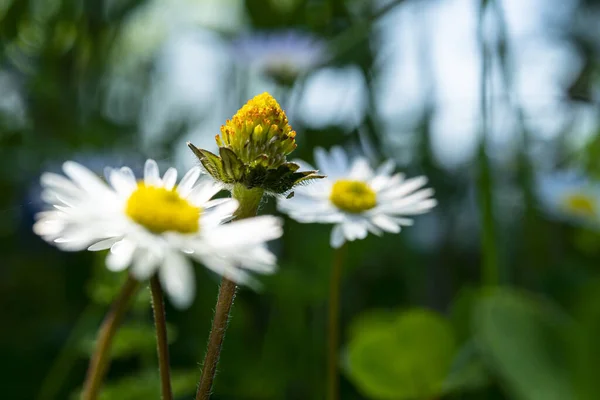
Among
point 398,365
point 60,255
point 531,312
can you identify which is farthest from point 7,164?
point 531,312

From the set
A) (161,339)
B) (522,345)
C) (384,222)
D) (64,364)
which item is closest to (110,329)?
(161,339)

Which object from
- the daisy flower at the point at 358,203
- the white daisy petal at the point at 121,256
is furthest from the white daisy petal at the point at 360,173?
the white daisy petal at the point at 121,256

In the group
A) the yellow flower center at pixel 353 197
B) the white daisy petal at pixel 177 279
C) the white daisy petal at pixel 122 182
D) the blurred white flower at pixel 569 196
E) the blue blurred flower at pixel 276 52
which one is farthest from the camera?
the blue blurred flower at pixel 276 52

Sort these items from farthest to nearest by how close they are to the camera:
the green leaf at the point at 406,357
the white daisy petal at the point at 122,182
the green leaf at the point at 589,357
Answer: the green leaf at the point at 406,357 → the green leaf at the point at 589,357 → the white daisy petal at the point at 122,182

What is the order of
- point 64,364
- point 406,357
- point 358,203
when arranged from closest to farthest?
point 358,203, point 406,357, point 64,364

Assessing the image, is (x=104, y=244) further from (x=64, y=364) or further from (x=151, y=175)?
(x=64, y=364)

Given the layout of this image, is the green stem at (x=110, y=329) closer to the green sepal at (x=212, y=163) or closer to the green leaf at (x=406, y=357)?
the green sepal at (x=212, y=163)

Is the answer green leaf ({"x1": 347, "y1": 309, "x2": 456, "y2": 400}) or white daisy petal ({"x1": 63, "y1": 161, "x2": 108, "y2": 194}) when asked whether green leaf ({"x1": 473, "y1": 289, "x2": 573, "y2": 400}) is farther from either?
white daisy petal ({"x1": 63, "y1": 161, "x2": 108, "y2": 194})
